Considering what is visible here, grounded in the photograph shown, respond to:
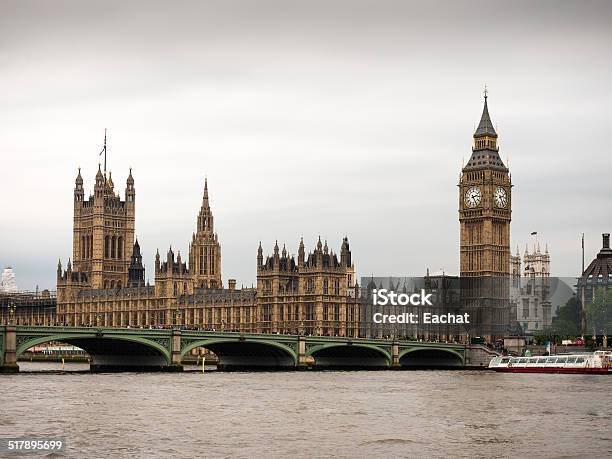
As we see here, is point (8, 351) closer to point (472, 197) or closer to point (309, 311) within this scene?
point (309, 311)

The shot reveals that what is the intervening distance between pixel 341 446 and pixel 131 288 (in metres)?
146

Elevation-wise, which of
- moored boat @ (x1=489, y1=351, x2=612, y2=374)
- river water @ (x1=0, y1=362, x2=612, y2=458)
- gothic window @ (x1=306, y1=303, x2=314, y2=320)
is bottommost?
river water @ (x1=0, y1=362, x2=612, y2=458)

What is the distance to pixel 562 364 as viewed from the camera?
117500mm

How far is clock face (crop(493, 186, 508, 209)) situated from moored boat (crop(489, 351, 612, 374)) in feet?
178

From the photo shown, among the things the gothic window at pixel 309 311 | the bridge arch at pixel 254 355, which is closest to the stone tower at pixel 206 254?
the gothic window at pixel 309 311

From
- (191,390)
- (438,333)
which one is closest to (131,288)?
(438,333)

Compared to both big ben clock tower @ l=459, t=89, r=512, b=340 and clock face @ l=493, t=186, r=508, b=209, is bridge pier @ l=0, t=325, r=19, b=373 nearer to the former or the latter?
big ben clock tower @ l=459, t=89, r=512, b=340

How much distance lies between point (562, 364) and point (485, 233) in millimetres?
56340

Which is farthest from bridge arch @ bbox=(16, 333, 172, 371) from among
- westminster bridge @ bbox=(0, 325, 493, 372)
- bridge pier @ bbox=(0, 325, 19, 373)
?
bridge pier @ bbox=(0, 325, 19, 373)

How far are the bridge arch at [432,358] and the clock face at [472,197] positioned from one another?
43192mm

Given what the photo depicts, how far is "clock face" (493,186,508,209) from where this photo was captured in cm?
17612

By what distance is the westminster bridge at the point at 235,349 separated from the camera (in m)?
96.7

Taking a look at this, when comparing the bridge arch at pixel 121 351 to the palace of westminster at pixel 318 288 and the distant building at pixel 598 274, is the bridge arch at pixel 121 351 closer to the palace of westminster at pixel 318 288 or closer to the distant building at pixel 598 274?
the palace of westminster at pixel 318 288

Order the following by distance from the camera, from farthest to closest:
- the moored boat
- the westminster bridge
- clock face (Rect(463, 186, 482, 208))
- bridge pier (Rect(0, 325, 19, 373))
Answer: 1. clock face (Rect(463, 186, 482, 208))
2. the moored boat
3. the westminster bridge
4. bridge pier (Rect(0, 325, 19, 373))
